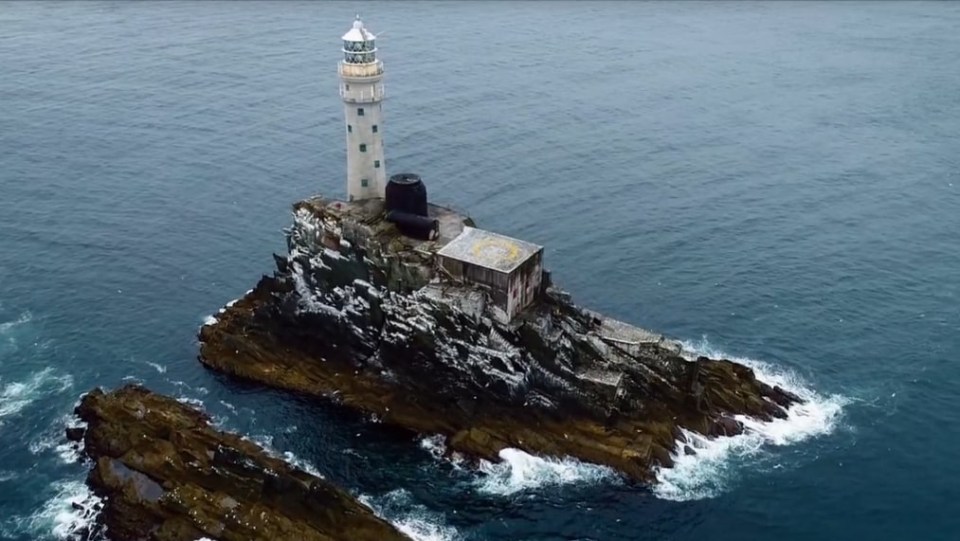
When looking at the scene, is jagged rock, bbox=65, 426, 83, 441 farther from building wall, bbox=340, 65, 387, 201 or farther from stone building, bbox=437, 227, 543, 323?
Answer: stone building, bbox=437, 227, 543, 323

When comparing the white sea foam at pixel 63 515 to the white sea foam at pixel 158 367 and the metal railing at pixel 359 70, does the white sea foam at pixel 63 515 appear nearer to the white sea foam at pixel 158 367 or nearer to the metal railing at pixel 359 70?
the white sea foam at pixel 158 367

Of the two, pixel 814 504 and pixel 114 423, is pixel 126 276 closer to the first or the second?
pixel 114 423

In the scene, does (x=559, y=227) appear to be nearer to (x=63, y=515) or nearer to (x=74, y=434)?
(x=74, y=434)

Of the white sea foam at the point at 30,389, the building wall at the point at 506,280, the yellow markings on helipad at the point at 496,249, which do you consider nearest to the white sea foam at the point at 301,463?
the building wall at the point at 506,280

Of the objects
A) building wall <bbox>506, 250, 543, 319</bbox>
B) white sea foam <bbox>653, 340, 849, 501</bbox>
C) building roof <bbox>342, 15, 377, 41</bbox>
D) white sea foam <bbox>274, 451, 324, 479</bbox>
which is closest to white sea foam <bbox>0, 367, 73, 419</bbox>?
white sea foam <bbox>274, 451, 324, 479</bbox>

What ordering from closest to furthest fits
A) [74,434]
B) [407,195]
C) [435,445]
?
[74,434] < [435,445] < [407,195]

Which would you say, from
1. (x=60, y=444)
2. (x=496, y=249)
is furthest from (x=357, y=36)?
(x=60, y=444)
